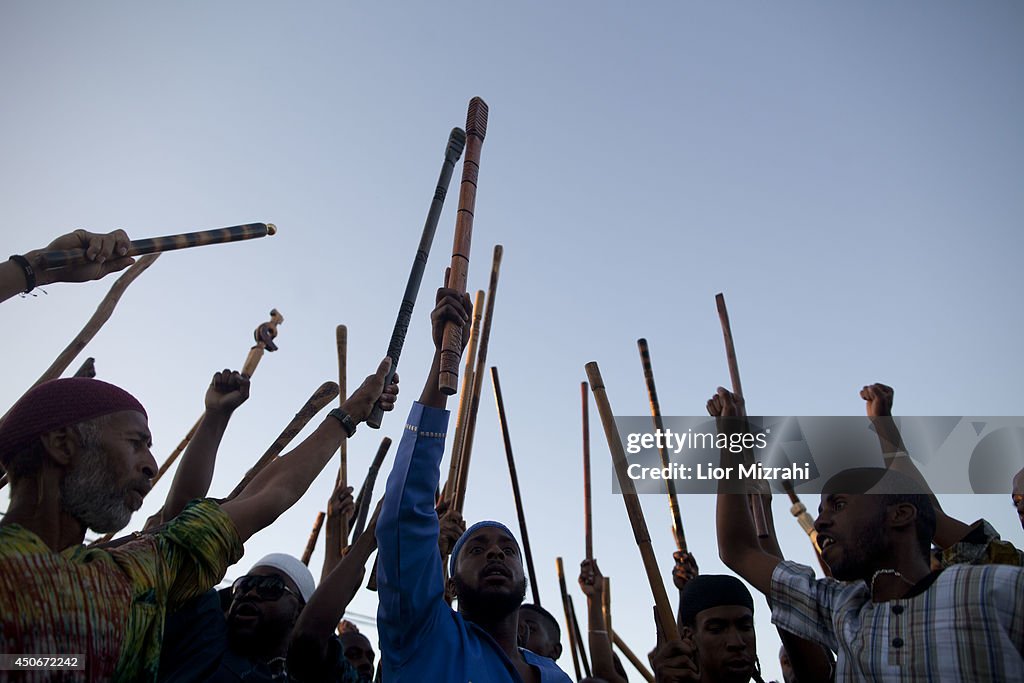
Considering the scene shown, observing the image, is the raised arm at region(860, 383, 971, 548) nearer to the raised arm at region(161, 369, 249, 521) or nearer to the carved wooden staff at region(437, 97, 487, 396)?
the carved wooden staff at region(437, 97, 487, 396)

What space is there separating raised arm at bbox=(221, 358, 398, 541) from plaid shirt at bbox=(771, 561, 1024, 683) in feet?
5.29

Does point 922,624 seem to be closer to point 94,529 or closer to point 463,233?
point 463,233

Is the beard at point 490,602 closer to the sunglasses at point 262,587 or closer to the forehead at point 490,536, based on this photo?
the forehead at point 490,536

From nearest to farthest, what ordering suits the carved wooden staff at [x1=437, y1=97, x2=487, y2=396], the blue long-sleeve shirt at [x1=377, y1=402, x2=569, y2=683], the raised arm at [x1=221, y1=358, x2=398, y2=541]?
1. the raised arm at [x1=221, y1=358, x2=398, y2=541]
2. the blue long-sleeve shirt at [x1=377, y1=402, x2=569, y2=683]
3. the carved wooden staff at [x1=437, y1=97, x2=487, y2=396]

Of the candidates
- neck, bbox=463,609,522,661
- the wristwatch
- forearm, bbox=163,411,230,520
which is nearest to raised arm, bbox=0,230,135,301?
forearm, bbox=163,411,230,520

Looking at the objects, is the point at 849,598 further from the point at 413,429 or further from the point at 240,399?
the point at 240,399

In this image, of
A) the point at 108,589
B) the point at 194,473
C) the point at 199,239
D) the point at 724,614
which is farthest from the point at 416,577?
the point at 199,239

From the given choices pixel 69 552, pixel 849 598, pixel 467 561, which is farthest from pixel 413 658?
pixel 849 598

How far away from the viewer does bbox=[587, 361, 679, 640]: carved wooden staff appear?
4.64 m

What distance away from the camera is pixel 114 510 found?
2041 millimetres

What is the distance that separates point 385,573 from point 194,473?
0.86 meters

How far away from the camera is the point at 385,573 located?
268 cm

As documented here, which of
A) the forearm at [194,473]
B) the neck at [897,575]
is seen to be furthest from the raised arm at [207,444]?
the neck at [897,575]

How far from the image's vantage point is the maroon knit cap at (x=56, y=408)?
2.02 metres
